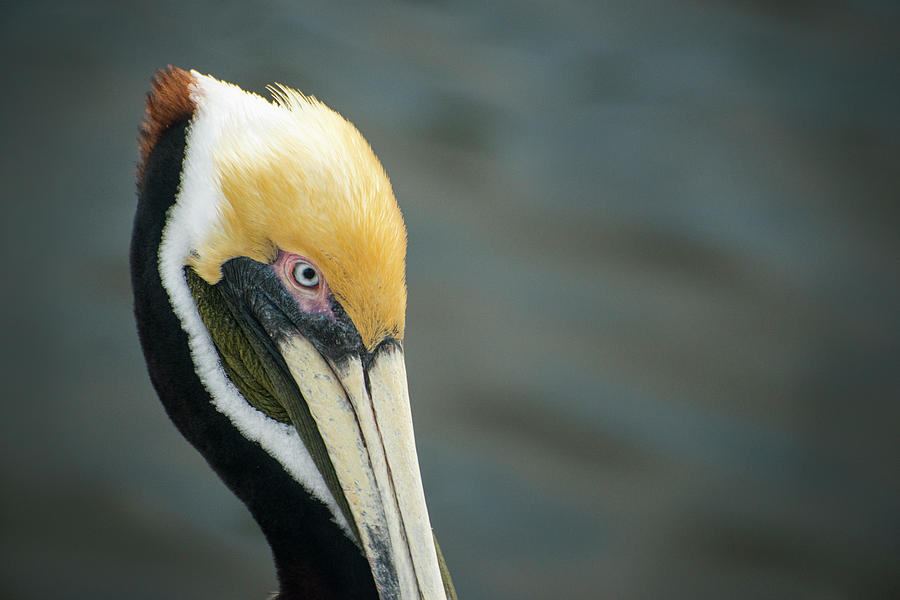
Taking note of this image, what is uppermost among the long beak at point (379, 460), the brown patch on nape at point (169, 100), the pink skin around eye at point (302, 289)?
the brown patch on nape at point (169, 100)

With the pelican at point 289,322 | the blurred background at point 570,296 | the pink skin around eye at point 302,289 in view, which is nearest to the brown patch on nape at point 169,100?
the pelican at point 289,322

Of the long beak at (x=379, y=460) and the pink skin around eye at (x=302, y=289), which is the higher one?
the pink skin around eye at (x=302, y=289)

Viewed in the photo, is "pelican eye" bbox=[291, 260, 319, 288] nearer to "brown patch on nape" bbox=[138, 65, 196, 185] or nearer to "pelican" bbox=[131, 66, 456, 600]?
"pelican" bbox=[131, 66, 456, 600]

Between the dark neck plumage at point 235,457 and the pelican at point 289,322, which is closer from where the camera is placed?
the pelican at point 289,322

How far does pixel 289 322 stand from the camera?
3.67 feet

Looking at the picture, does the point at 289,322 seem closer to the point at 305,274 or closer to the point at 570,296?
the point at 305,274

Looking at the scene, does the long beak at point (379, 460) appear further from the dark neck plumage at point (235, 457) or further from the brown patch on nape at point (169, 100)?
the brown patch on nape at point (169, 100)

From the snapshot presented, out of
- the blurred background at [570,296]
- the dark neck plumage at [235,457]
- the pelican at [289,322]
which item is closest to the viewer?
the pelican at [289,322]

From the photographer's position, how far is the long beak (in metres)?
1.07

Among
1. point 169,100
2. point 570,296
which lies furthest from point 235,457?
A: point 570,296

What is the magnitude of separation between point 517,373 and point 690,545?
0.76 metres

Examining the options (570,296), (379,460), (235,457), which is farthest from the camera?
(570,296)

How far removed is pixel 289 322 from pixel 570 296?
1926mm

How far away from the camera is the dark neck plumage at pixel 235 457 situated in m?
1.17
